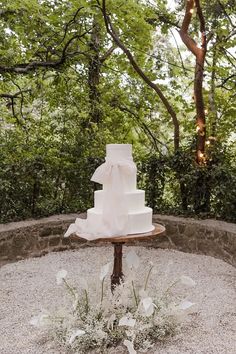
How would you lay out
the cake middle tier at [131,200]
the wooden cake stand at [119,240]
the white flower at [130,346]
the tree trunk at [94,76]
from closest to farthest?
1. the white flower at [130,346]
2. the wooden cake stand at [119,240]
3. the cake middle tier at [131,200]
4. the tree trunk at [94,76]

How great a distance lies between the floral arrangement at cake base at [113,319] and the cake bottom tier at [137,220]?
0.97 ft

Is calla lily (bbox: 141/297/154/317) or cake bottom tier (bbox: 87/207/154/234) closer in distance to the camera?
calla lily (bbox: 141/297/154/317)

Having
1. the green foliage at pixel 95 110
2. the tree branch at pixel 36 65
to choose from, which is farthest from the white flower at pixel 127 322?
the tree branch at pixel 36 65

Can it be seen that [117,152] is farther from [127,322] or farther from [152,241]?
[152,241]

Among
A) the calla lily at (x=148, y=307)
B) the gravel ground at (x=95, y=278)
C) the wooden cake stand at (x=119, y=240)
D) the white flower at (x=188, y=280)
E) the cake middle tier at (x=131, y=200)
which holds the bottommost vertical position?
the gravel ground at (x=95, y=278)

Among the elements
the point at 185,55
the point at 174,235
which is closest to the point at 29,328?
the point at 174,235

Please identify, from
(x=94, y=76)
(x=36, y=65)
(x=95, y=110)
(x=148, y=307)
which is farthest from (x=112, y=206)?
(x=94, y=76)

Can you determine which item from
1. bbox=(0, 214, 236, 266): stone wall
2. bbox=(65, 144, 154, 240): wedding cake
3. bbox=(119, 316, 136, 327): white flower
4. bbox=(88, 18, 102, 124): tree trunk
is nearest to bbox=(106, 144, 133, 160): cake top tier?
bbox=(65, 144, 154, 240): wedding cake

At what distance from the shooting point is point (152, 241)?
504cm

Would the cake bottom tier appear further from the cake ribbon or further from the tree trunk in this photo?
the tree trunk

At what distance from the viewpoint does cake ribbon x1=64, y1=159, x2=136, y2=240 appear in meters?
2.46

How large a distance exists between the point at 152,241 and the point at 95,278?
211cm

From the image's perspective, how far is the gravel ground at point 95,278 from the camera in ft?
8.63

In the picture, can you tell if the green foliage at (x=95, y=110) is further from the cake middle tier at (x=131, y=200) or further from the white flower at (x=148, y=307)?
Result: the white flower at (x=148, y=307)
